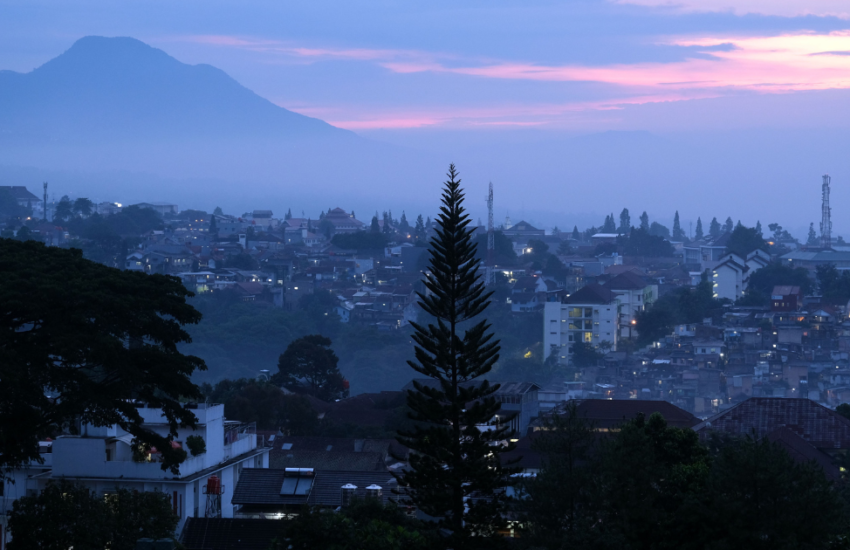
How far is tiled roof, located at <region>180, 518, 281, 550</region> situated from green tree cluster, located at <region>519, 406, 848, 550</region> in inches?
197

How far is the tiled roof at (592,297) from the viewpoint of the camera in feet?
229

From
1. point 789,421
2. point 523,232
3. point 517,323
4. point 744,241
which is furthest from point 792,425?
point 523,232

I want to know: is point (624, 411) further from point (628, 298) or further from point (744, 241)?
point (744, 241)

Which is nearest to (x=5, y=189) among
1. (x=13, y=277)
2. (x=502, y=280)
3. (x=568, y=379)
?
(x=502, y=280)

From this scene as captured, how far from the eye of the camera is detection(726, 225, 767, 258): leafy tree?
320ft

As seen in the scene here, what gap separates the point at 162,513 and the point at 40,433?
2.44m

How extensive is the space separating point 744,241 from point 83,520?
89.6 m

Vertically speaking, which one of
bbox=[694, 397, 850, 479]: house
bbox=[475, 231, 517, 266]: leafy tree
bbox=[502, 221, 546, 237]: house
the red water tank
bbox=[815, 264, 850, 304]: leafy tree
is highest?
bbox=[502, 221, 546, 237]: house

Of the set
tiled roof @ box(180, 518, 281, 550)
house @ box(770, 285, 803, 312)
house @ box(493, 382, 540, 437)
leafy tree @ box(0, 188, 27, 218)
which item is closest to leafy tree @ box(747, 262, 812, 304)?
house @ box(770, 285, 803, 312)

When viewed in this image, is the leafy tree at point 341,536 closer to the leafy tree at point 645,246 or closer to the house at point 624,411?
the house at point 624,411

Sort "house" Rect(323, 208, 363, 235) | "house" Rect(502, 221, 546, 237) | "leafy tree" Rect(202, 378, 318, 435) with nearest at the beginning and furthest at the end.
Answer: "leafy tree" Rect(202, 378, 318, 435) → "house" Rect(502, 221, 546, 237) → "house" Rect(323, 208, 363, 235)

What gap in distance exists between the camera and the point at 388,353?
71562mm

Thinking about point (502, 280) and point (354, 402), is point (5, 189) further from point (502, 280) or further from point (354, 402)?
point (354, 402)

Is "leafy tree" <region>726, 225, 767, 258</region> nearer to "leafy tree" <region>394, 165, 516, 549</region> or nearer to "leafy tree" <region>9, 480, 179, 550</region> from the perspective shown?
"leafy tree" <region>394, 165, 516, 549</region>
